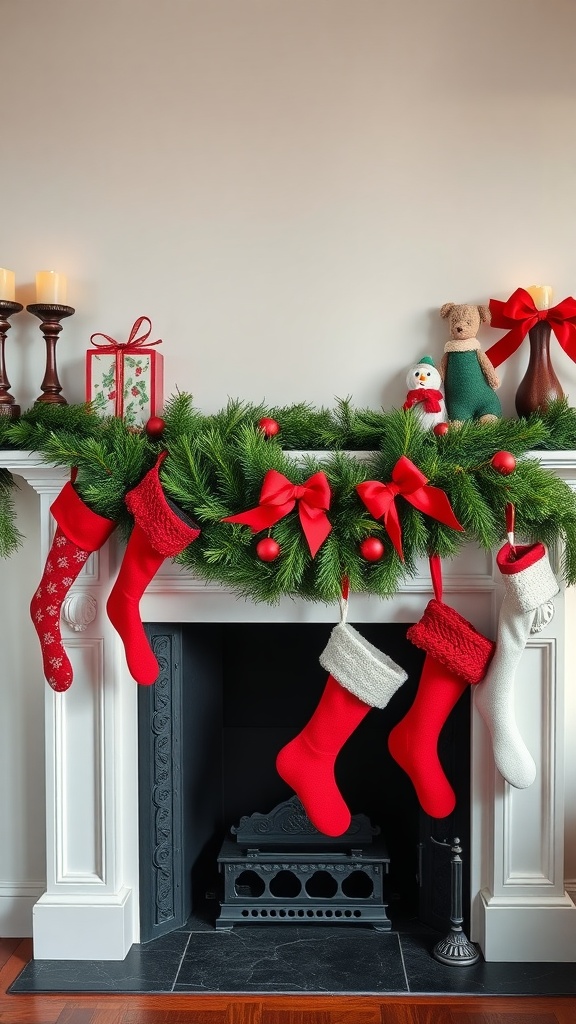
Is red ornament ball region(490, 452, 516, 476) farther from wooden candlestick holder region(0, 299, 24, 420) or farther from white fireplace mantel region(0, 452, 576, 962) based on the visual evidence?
wooden candlestick holder region(0, 299, 24, 420)

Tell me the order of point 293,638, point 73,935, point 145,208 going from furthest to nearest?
point 293,638
point 145,208
point 73,935

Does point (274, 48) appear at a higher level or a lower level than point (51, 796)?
higher

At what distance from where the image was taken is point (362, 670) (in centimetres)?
182

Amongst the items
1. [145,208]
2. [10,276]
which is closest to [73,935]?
[10,276]

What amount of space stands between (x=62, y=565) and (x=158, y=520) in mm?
269

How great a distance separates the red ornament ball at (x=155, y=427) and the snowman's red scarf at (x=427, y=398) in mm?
543

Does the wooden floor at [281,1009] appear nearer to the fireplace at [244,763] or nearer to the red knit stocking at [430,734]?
the fireplace at [244,763]

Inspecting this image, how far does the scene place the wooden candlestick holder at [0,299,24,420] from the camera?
79.1 inches

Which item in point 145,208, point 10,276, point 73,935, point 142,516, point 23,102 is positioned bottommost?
point 73,935

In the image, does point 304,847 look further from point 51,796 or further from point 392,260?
point 392,260

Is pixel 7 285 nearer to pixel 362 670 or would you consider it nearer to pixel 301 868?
pixel 362 670

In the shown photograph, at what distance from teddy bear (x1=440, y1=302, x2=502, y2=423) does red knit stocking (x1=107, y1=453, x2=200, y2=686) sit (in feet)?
2.22

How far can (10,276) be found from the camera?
2.04 m

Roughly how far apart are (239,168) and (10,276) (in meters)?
0.61
